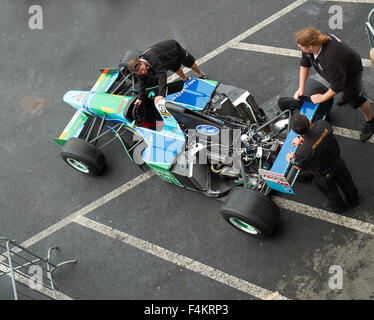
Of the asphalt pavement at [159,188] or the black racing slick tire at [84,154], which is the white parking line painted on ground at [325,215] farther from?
the black racing slick tire at [84,154]

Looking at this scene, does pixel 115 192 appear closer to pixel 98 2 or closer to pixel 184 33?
pixel 184 33

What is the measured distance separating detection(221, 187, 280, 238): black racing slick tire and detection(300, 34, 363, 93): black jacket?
1.64 metres

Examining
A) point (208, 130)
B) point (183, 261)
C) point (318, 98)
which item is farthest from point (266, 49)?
point (183, 261)

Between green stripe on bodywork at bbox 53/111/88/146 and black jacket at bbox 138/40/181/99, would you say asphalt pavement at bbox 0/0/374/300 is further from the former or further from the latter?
black jacket at bbox 138/40/181/99

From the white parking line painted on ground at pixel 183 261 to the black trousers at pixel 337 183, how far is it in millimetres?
1427

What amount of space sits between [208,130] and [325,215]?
77.0 inches

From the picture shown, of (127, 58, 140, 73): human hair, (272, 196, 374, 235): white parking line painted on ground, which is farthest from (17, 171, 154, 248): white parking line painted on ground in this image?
(272, 196, 374, 235): white parking line painted on ground

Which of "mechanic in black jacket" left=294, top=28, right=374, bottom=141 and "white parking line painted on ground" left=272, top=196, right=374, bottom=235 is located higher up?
"mechanic in black jacket" left=294, top=28, right=374, bottom=141

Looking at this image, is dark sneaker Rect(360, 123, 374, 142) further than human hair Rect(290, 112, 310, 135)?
Yes

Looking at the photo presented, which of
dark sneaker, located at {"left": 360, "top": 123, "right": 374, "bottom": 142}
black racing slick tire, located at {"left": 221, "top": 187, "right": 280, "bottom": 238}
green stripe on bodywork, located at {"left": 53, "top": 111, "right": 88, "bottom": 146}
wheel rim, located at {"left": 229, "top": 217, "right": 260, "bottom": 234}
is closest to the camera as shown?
black racing slick tire, located at {"left": 221, "top": 187, "right": 280, "bottom": 238}

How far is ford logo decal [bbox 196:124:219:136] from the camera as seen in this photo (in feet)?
19.8

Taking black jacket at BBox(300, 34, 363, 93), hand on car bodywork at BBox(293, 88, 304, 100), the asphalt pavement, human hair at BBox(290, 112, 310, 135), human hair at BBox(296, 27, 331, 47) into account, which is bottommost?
the asphalt pavement
